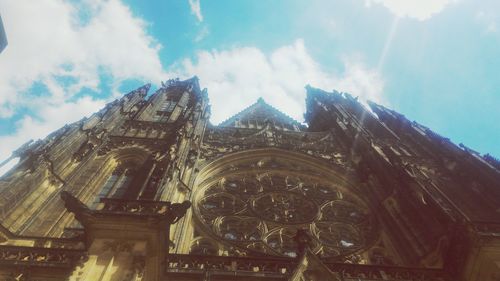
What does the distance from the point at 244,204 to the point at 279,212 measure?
3.03ft

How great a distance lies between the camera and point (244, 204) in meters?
11.4

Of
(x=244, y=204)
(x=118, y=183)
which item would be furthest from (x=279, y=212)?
(x=118, y=183)

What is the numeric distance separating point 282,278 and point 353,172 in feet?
23.3

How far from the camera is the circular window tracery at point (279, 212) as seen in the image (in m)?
9.89

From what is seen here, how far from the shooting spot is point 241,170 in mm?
13375

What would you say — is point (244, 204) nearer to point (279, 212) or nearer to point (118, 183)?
point (279, 212)

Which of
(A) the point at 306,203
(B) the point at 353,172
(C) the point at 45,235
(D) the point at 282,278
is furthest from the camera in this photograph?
(B) the point at 353,172

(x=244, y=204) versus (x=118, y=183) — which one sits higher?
(x=244, y=204)

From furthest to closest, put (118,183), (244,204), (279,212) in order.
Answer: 1. (118,183)
2. (244,204)
3. (279,212)

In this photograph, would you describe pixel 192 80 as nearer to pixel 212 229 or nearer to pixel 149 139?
pixel 149 139

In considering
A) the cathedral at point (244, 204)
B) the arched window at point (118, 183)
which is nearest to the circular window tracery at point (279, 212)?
the cathedral at point (244, 204)

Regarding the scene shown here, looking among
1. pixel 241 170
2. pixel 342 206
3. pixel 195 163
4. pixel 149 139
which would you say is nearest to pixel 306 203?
pixel 342 206

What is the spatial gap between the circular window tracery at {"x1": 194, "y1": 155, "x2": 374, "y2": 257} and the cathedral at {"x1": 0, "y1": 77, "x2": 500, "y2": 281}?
43mm

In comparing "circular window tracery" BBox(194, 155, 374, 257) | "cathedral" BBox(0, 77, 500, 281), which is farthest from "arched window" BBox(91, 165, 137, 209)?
"circular window tracery" BBox(194, 155, 374, 257)
